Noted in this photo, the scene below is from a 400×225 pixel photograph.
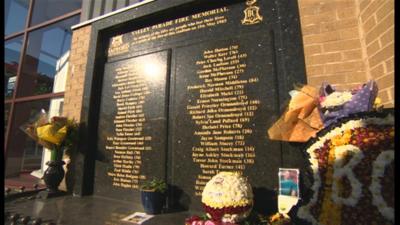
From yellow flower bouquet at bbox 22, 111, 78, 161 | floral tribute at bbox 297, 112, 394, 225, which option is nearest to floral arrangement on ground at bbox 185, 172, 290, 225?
floral tribute at bbox 297, 112, 394, 225

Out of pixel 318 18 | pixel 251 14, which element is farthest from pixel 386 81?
pixel 251 14

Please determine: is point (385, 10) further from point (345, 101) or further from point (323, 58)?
point (345, 101)

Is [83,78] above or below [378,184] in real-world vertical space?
above

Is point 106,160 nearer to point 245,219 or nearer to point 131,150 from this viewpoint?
point 131,150

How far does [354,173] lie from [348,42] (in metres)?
1.42

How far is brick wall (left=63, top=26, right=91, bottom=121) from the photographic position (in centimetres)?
442

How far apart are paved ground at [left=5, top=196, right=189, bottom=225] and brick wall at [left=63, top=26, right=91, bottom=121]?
1.30 m

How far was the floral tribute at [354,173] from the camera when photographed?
186cm

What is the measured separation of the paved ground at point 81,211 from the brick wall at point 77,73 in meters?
1.30

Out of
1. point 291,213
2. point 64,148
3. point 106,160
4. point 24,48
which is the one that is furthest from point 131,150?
point 24,48

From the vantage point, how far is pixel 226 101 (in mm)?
3137

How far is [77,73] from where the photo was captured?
4570mm

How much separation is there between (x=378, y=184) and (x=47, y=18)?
25.3 ft

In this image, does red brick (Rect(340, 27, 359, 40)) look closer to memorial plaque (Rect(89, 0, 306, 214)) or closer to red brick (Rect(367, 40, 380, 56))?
red brick (Rect(367, 40, 380, 56))
